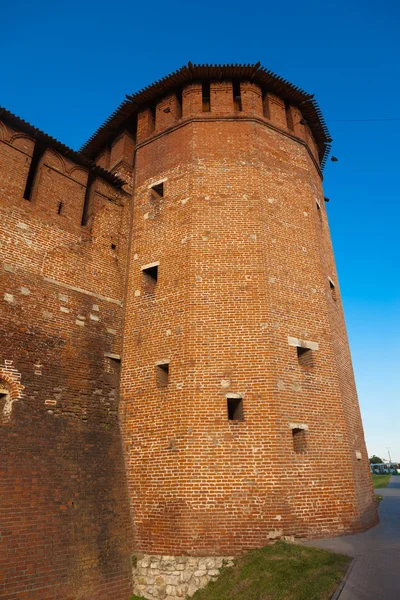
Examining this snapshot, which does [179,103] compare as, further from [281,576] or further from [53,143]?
[281,576]

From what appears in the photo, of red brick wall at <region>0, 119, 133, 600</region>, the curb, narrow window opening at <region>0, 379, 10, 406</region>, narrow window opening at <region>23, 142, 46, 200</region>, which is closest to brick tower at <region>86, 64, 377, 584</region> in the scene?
red brick wall at <region>0, 119, 133, 600</region>

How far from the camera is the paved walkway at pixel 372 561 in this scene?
549 cm

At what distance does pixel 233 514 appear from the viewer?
328 inches

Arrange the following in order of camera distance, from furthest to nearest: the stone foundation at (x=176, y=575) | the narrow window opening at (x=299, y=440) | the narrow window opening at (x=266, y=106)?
the narrow window opening at (x=266, y=106), the narrow window opening at (x=299, y=440), the stone foundation at (x=176, y=575)

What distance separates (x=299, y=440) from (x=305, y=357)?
214cm

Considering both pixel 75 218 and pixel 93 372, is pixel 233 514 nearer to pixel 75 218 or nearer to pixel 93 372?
pixel 93 372

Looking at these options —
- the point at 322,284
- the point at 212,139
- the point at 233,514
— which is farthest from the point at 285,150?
the point at 233,514

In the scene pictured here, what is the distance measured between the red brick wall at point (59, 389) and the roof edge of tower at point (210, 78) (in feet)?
12.4

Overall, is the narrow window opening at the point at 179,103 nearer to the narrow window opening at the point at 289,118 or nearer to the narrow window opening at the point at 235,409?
the narrow window opening at the point at 289,118

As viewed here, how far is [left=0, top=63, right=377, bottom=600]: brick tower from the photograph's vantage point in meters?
8.17

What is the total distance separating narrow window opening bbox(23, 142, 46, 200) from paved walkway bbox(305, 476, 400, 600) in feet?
35.6

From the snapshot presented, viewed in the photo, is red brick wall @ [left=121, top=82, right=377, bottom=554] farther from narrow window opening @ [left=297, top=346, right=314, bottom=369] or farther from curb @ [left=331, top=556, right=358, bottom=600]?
curb @ [left=331, top=556, right=358, bottom=600]

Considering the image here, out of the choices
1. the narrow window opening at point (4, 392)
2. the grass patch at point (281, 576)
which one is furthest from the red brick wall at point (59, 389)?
the grass patch at point (281, 576)

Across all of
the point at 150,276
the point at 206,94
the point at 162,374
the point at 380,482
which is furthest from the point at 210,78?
the point at 380,482
